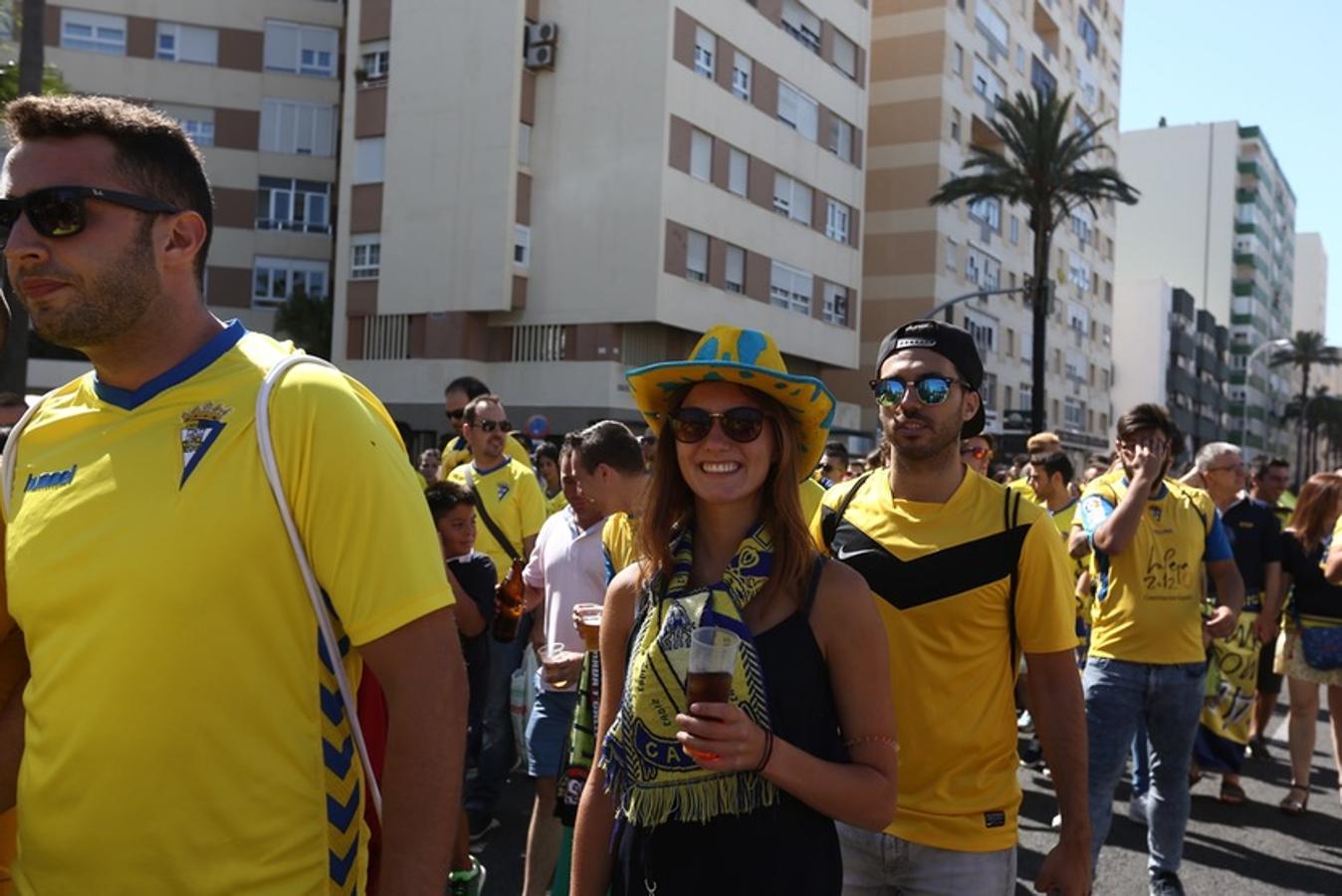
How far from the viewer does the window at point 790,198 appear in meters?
36.0

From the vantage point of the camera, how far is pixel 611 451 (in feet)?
17.5

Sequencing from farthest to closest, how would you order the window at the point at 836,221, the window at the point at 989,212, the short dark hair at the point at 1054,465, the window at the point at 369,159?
the window at the point at 989,212 < the window at the point at 836,221 < the window at the point at 369,159 < the short dark hair at the point at 1054,465

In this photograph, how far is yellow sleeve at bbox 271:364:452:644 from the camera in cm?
189

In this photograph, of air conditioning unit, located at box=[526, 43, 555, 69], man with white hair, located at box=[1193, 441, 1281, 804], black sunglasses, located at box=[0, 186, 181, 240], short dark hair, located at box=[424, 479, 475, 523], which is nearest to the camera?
black sunglasses, located at box=[0, 186, 181, 240]

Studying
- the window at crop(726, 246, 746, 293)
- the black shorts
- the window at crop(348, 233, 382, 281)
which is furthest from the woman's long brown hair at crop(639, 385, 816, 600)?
the window at crop(348, 233, 382, 281)

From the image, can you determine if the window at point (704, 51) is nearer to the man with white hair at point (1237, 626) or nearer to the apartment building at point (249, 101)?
the apartment building at point (249, 101)

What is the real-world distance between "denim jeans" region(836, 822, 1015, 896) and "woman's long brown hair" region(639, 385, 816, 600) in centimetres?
100

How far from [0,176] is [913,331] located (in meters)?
2.37

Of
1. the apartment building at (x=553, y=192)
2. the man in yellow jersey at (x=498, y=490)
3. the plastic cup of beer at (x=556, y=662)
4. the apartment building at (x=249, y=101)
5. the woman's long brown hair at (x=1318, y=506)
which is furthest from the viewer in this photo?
the apartment building at (x=249, y=101)

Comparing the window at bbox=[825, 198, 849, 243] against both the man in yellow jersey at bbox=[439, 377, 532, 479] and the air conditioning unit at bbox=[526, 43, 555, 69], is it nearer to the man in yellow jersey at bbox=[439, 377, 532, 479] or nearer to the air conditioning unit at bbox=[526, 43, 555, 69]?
the air conditioning unit at bbox=[526, 43, 555, 69]

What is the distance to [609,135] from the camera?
31.6 metres

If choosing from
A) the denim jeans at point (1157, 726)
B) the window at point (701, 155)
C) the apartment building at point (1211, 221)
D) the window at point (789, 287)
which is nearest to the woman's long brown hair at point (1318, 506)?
the denim jeans at point (1157, 726)

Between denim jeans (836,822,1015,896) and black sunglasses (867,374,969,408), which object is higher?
black sunglasses (867,374,969,408)

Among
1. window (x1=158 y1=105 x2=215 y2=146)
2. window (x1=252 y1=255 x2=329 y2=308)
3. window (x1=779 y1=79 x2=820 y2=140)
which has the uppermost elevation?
window (x1=779 y1=79 x2=820 y2=140)
